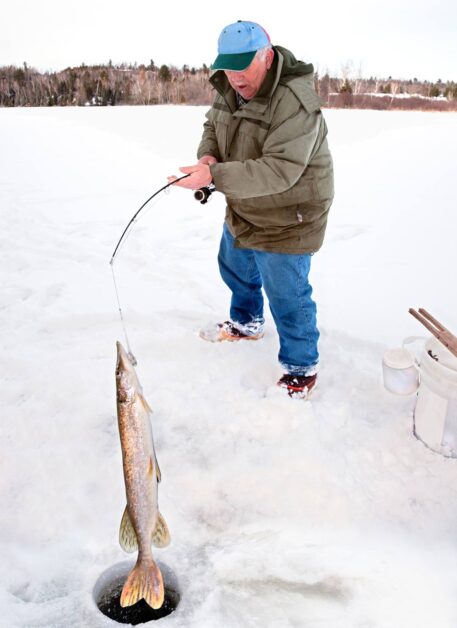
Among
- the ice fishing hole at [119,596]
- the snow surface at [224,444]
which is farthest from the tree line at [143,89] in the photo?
the ice fishing hole at [119,596]

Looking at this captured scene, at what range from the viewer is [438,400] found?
2.83 m

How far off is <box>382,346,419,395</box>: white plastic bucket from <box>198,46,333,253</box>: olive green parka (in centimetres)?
78

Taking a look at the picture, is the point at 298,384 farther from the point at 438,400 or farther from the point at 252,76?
the point at 252,76

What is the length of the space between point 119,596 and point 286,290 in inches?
72.3

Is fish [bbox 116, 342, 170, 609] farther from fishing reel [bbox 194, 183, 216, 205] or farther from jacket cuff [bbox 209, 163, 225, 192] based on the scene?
fishing reel [bbox 194, 183, 216, 205]

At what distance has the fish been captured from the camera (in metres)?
1.97

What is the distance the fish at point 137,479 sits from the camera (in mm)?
1971

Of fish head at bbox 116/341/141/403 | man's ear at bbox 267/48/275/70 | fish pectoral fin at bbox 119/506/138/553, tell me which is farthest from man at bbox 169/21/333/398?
fish pectoral fin at bbox 119/506/138/553

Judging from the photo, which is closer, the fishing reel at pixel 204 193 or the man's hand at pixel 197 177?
the man's hand at pixel 197 177

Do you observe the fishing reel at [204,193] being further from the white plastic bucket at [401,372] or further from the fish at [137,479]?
the fish at [137,479]

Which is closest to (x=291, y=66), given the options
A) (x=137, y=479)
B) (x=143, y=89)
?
(x=137, y=479)

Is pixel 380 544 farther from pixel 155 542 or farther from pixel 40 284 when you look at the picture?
pixel 40 284

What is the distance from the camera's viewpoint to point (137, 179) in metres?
9.13

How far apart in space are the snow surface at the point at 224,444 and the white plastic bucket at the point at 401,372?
246mm
